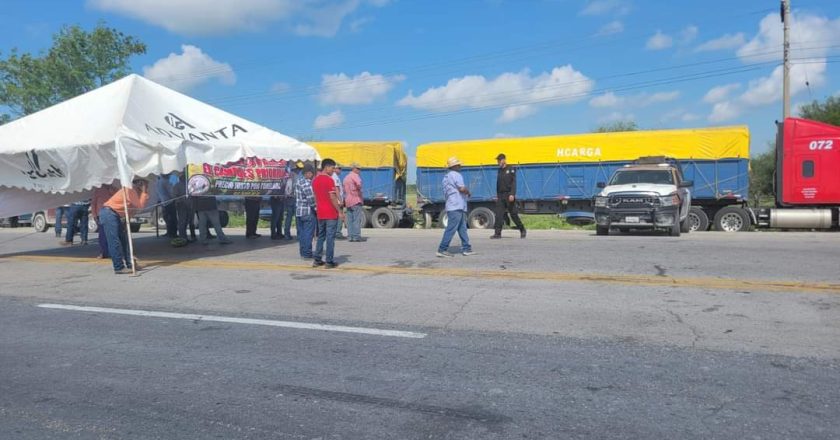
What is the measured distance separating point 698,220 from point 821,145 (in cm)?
388

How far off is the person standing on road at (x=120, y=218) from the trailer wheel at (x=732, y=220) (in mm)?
16216

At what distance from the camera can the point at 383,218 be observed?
22.5 metres

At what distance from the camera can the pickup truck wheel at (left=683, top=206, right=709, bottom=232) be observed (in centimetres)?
1870

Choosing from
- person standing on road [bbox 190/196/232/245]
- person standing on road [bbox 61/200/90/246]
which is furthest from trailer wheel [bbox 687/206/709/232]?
person standing on road [bbox 61/200/90/246]

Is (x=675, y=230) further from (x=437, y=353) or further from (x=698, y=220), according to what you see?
(x=437, y=353)

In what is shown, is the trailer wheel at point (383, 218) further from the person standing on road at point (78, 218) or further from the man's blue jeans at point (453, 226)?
the man's blue jeans at point (453, 226)

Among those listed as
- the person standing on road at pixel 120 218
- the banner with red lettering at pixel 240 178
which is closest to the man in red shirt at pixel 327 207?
the banner with red lettering at pixel 240 178

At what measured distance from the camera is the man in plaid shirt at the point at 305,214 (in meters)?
10.2

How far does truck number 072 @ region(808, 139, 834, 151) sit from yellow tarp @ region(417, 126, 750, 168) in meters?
1.73

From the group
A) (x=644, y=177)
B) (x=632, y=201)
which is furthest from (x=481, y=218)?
(x=632, y=201)

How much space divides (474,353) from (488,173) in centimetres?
1727

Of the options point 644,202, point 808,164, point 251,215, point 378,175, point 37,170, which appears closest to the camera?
point 37,170

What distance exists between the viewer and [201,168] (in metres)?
10.9

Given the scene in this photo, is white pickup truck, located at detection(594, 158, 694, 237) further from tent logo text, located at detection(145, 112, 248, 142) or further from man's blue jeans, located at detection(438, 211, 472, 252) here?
tent logo text, located at detection(145, 112, 248, 142)
